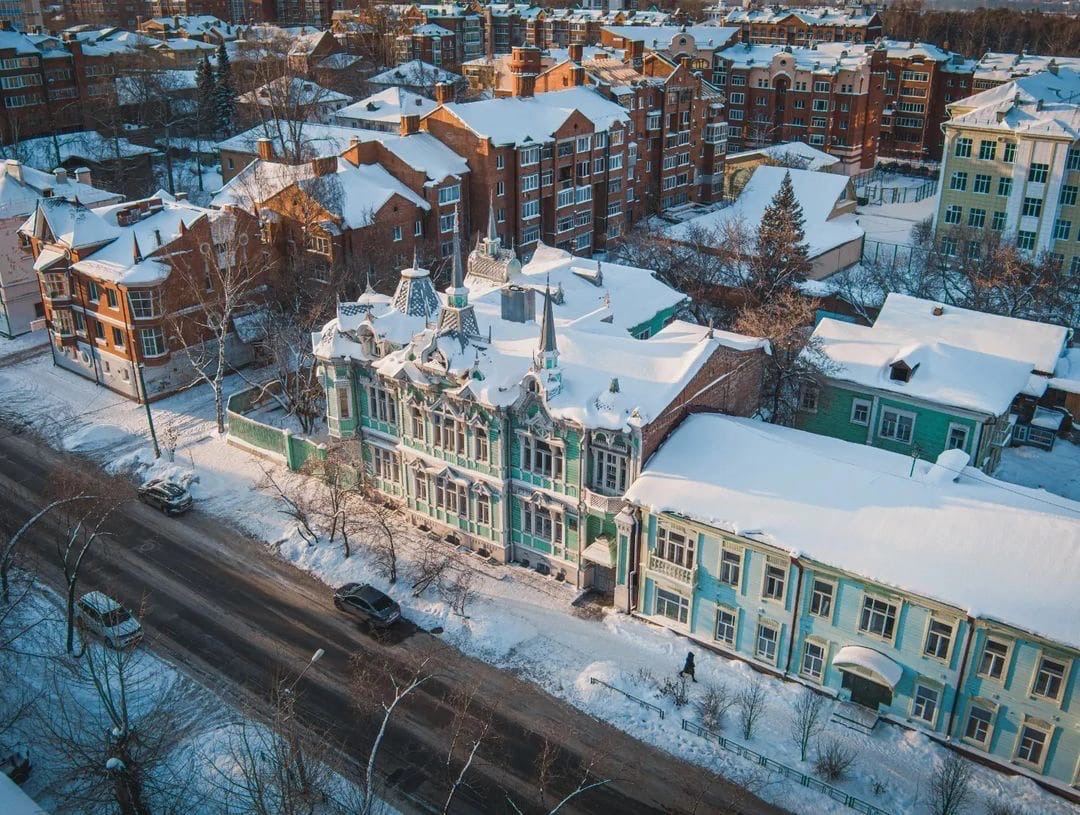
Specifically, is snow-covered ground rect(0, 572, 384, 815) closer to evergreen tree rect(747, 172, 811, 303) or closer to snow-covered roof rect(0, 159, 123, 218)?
snow-covered roof rect(0, 159, 123, 218)

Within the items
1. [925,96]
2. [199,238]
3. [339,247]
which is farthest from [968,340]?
[925,96]

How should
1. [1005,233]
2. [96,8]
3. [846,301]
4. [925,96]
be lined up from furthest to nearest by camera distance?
[96,8], [925,96], [1005,233], [846,301]

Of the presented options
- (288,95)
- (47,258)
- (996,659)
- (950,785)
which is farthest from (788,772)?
(288,95)

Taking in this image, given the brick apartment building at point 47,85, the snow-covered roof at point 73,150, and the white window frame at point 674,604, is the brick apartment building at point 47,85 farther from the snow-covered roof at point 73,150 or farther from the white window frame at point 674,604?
the white window frame at point 674,604

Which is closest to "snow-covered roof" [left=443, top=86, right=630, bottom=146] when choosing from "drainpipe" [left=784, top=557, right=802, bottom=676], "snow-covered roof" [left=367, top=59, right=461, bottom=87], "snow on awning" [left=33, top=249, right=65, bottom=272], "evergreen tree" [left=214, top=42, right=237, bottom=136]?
"snow on awning" [left=33, top=249, right=65, bottom=272]

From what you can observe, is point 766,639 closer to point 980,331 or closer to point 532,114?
point 980,331

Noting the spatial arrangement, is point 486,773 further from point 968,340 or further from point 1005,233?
point 1005,233
